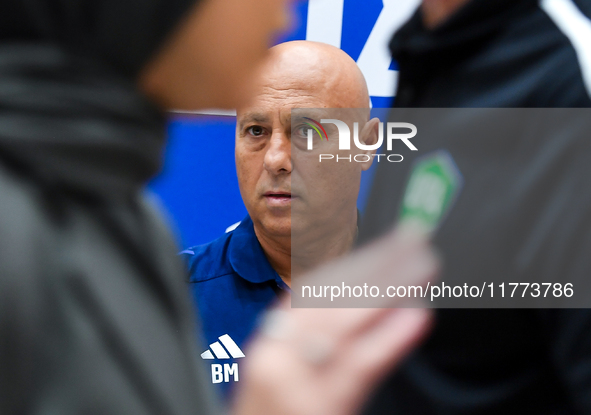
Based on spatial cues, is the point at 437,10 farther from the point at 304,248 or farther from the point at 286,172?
the point at 304,248

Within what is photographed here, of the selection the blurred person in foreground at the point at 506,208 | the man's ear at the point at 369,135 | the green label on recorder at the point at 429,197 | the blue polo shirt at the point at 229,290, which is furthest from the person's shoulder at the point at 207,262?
the green label on recorder at the point at 429,197

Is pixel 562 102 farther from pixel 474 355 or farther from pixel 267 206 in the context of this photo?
pixel 267 206

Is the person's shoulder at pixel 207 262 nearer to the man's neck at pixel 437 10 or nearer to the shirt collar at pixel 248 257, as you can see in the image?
the shirt collar at pixel 248 257

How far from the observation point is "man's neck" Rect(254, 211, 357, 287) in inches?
50.3

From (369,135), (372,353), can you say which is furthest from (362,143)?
(372,353)

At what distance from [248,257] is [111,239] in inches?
39.8

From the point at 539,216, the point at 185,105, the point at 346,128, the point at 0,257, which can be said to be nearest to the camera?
the point at 0,257

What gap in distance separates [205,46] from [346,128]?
0.89m

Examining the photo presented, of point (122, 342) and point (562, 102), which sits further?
point (562, 102)

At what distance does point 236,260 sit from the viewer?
1368 mm

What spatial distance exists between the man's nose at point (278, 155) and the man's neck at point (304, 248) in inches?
7.2

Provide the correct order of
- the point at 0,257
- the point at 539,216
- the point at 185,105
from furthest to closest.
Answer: the point at 539,216
the point at 185,105
the point at 0,257

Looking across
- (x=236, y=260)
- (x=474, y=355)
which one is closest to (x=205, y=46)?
(x=474, y=355)

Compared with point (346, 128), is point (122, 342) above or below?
below
